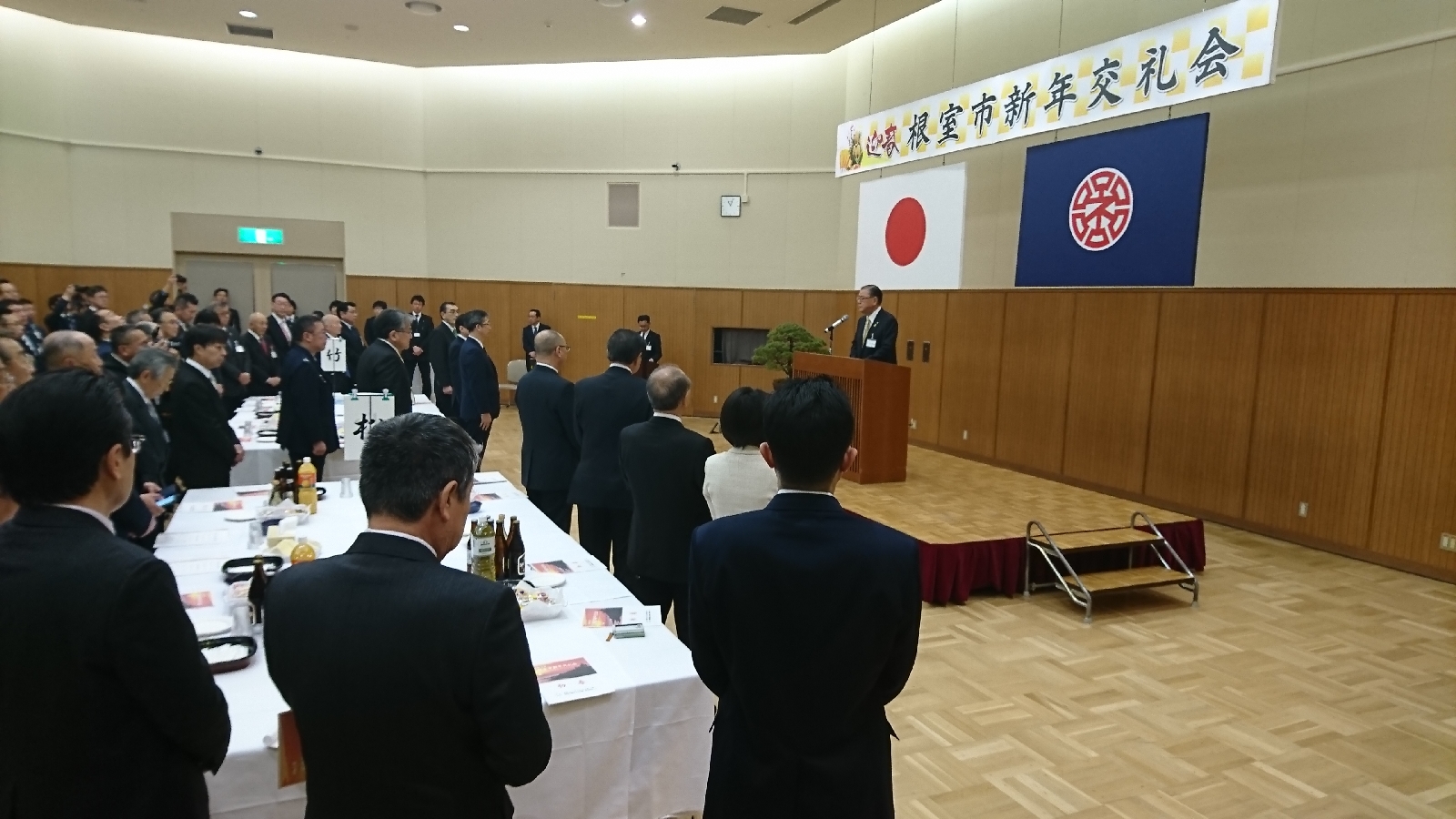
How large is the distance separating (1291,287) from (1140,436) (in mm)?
1906

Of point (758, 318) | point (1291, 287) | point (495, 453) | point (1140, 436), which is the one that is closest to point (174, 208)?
point (495, 453)

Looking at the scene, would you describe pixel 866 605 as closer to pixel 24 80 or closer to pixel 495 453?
pixel 495 453

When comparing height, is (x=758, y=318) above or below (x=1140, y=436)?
above

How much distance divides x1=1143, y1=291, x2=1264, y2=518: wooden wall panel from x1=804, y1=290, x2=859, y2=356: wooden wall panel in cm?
494

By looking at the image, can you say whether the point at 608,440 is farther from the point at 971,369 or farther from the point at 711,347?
the point at 711,347

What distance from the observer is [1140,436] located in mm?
8172

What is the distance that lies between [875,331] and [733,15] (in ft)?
17.1

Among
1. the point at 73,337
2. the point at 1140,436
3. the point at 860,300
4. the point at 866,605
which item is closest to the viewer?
the point at 866,605

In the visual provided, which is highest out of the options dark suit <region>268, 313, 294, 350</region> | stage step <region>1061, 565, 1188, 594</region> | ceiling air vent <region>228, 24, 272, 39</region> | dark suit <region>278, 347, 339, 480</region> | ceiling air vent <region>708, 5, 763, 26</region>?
ceiling air vent <region>708, 5, 763, 26</region>

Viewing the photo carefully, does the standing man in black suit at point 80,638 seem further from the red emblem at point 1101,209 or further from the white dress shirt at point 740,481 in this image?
the red emblem at point 1101,209

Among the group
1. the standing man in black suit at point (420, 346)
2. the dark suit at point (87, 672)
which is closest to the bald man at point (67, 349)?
the dark suit at point (87, 672)

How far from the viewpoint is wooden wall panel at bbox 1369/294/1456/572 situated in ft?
19.7

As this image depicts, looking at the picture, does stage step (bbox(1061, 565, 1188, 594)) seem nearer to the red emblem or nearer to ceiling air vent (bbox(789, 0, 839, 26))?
the red emblem

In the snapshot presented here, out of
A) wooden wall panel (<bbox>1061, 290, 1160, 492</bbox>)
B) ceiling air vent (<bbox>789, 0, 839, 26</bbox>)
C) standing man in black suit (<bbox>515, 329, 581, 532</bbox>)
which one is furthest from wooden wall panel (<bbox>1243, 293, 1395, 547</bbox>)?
standing man in black suit (<bbox>515, 329, 581, 532</bbox>)
